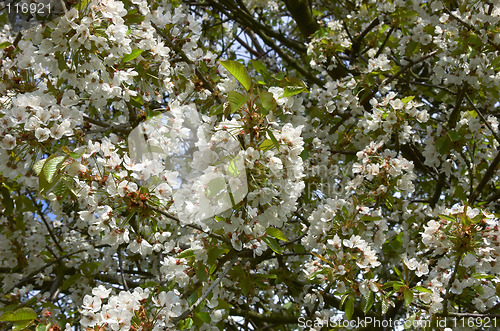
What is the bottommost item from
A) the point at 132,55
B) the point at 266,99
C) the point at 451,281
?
the point at 451,281

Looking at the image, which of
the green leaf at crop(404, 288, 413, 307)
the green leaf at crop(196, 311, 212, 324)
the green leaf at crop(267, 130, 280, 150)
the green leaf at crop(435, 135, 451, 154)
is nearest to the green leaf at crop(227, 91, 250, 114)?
the green leaf at crop(267, 130, 280, 150)

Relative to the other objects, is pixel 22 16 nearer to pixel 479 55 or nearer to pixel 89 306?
pixel 89 306

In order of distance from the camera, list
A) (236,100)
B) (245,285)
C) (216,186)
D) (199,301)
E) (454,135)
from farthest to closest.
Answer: (454,135), (245,285), (199,301), (216,186), (236,100)

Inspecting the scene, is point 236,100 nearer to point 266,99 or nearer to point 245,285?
point 266,99

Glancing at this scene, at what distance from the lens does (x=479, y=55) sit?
2988mm

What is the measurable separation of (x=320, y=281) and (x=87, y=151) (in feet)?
4.77

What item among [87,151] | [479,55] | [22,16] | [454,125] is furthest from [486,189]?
[22,16]

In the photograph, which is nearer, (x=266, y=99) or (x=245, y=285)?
(x=266, y=99)

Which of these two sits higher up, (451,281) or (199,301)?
(451,281)

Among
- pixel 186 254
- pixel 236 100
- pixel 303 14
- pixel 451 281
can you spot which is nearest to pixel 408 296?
pixel 451 281

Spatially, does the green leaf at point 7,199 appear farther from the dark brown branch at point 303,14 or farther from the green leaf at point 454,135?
the green leaf at point 454,135

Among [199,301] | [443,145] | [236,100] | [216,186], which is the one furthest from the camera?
[443,145]

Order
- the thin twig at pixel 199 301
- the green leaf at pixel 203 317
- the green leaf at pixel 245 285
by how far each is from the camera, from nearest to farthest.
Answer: the thin twig at pixel 199 301, the green leaf at pixel 203 317, the green leaf at pixel 245 285

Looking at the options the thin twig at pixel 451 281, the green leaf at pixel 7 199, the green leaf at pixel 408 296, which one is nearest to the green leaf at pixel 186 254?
the green leaf at pixel 408 296
